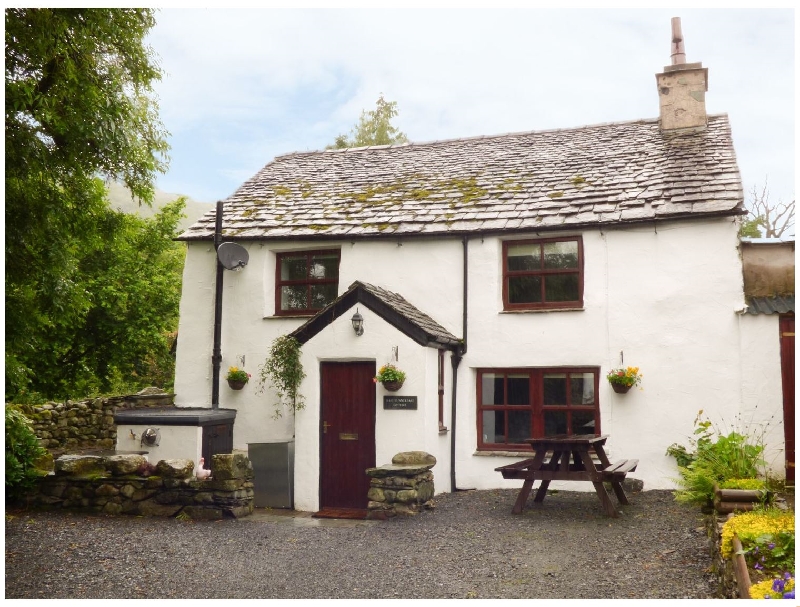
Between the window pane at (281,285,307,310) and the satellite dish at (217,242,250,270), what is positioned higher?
the satellite dish at (217,242,250,270)

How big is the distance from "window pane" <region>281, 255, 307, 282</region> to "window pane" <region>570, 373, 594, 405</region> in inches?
209

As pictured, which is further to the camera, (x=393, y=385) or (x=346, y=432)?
(x=346, y=432)

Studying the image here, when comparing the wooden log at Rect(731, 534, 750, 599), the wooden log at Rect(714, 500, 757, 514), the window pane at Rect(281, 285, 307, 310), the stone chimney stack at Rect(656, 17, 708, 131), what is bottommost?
the wooden log at Rect(731, 534, 750, 599)

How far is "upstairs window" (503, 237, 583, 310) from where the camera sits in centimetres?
1189

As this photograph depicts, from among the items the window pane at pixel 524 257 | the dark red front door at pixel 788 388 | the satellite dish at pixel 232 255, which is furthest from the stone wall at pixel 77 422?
the dark red front door at pixel 788 388

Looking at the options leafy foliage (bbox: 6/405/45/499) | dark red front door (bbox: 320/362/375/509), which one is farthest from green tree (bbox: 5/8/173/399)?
dark red front door (bbox: 320/362/375/509)

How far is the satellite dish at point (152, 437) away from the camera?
10.7m

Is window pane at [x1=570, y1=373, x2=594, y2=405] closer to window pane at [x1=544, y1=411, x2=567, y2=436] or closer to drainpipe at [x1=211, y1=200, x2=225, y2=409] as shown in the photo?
window pane at [x1=544, y1=411, x2=567, y2=436]

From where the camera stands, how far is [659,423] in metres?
11.0

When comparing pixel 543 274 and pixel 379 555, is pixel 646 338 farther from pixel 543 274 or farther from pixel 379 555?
pixel 379 555

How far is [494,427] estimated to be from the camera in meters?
12.0

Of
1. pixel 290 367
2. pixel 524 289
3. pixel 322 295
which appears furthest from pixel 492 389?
pixel 322 295

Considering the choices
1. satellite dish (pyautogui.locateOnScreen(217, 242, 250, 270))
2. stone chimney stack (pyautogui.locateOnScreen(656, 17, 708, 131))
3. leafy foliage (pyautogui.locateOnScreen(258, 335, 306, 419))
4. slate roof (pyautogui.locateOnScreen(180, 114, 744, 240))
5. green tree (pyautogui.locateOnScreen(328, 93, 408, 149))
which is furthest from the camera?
green tree (pyautogui.locateOnScreen(328, 93, 408, 149))

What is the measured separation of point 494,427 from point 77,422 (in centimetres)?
920
